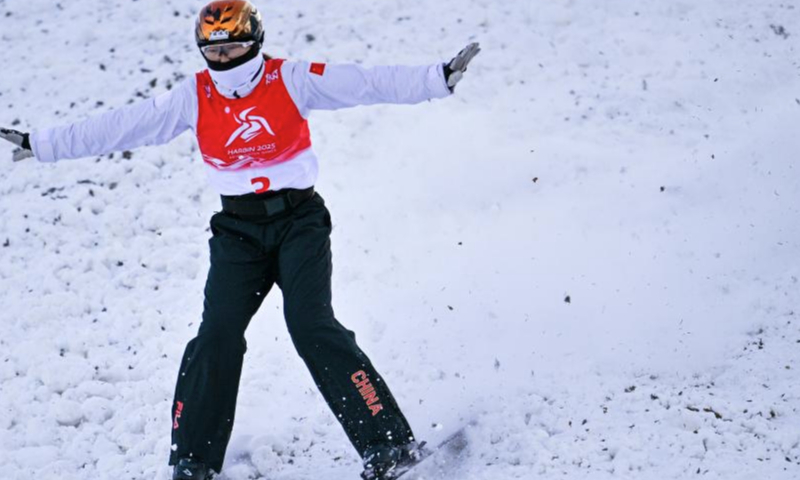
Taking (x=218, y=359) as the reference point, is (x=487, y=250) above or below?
below

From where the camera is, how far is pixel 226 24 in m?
4.60

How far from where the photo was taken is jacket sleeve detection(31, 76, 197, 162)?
480cm

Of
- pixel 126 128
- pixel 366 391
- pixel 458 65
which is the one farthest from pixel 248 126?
pixel 366 391

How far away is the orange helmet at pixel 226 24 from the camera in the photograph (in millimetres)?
4600

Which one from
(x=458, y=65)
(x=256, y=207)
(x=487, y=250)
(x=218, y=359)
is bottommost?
(x=487, y=250)

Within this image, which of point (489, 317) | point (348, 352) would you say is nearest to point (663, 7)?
point (489, 317)

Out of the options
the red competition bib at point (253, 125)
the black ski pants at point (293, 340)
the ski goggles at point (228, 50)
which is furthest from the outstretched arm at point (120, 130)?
the black ski pants at point (293, 340)

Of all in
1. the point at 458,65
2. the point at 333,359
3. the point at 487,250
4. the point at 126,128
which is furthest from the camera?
the point at 487,250

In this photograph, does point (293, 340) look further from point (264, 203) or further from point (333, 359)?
point (264, 203)

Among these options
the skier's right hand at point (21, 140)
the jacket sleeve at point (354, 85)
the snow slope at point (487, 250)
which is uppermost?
the jacket sleeve at point (354, 85)

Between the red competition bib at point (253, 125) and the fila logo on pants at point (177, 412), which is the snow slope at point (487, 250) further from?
the red competition bib at point (253, 125)

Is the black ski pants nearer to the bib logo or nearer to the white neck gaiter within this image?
the bib logo

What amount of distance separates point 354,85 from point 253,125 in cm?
54

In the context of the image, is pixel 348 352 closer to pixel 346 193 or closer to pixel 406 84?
pixel 406 84
